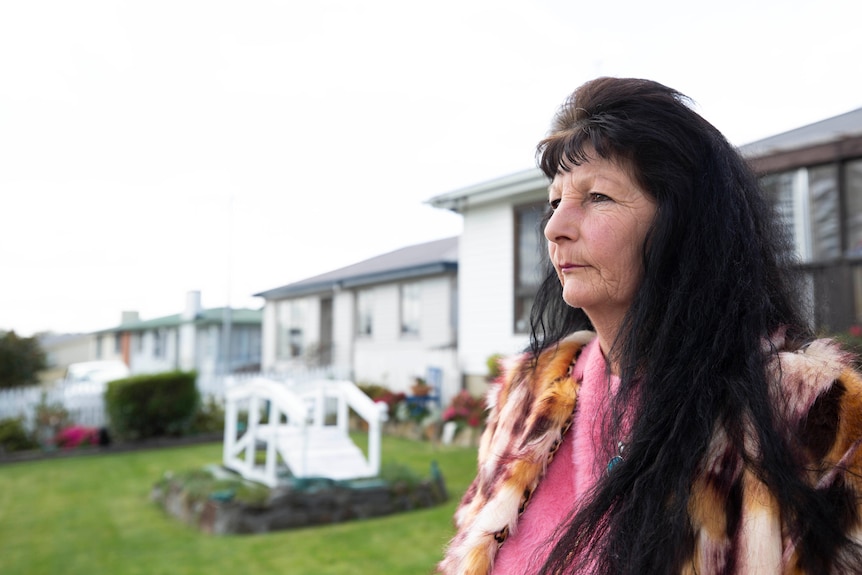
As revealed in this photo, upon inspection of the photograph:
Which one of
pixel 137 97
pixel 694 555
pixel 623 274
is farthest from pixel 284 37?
pixel 694 555

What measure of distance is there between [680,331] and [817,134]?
22.1 feet

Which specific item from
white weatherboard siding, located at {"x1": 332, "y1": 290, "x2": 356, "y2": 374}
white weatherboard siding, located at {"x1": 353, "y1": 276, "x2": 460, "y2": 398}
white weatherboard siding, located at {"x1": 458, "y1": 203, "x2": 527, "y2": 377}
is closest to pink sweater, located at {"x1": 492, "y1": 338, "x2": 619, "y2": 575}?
white weatherboard siding, located at {"x1": 458, "y1": 203, "x2": 527, "y2": 377}

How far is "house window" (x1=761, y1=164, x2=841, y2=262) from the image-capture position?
6734mm

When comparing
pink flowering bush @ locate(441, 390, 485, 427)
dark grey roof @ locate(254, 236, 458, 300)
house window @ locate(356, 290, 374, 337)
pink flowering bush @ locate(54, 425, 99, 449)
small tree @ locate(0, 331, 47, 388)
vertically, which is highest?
dark grey roof @ locate(254, 236, 458, 300)

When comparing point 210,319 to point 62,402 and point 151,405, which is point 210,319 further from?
point 151,405

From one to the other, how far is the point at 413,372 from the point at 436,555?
27.0 feet

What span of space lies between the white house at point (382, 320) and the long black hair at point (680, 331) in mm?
10934

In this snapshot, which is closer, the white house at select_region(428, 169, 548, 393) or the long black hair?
the long black hair

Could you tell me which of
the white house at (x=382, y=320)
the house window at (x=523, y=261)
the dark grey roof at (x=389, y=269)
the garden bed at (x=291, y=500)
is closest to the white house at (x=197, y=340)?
the white house at (x=382, y=320)

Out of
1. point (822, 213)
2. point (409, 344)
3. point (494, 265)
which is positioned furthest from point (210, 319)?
point (822, 213)

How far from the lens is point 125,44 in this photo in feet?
17.7

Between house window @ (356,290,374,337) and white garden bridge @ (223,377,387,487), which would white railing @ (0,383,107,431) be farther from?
house window @ (356,290,374,337)

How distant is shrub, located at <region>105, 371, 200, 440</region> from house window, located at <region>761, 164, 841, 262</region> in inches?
398

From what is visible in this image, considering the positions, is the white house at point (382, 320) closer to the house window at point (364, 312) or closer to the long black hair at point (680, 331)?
the house window at point (364, 312)
